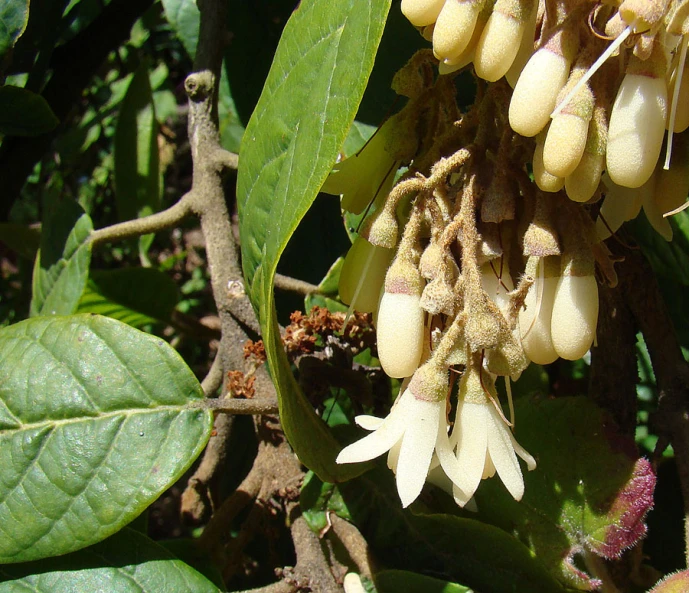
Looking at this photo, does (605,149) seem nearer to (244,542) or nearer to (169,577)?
(169,577)

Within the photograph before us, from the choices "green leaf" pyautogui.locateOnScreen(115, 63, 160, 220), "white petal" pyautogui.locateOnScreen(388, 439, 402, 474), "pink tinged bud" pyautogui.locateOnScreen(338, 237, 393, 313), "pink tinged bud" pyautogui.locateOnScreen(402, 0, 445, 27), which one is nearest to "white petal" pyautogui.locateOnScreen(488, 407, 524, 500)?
A: "white petal" pyautogui.locateOnScreen(388, 439, 402, 474)

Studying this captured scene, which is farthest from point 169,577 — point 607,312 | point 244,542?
point 607,312

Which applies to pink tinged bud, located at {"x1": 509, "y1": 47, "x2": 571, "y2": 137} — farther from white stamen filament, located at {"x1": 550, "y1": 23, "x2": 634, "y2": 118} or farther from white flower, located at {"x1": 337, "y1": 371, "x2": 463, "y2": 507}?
white flower, located at {"x1": 337, "y1": 371, "x2": 463, "y2": 507}

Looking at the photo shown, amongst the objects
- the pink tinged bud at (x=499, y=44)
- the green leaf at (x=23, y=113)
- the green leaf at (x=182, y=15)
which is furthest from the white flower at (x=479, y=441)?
the green leaf at (x=182, y=15)

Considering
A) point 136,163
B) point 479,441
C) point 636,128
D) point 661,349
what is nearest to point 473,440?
point 479,441

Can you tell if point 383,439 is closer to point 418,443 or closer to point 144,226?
point 418,443

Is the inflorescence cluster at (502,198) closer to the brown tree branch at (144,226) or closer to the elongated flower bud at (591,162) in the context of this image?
the elongated flower bud at (591,162)

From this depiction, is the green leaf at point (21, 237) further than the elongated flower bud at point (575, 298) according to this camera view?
Yes
